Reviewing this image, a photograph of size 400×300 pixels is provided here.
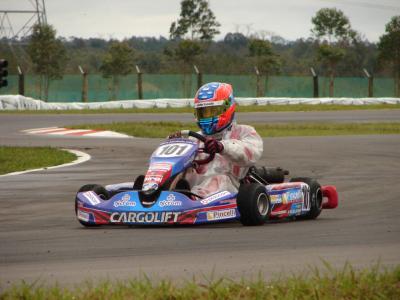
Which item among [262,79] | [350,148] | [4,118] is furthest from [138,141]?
[262,79]

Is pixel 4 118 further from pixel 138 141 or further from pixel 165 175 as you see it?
pixel 165 175

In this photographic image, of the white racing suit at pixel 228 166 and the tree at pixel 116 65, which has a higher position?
the white racing suit at pixel 228 166

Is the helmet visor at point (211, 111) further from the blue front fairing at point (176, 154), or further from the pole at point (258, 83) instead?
the pole at point (258, 83)

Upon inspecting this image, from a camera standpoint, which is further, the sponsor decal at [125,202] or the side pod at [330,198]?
the side pod at [330,198]

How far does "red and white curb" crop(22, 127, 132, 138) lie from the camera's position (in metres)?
23.2

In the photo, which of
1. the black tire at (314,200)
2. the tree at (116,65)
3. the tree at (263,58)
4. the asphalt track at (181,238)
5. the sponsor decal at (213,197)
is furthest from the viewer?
the tree at (263,58)

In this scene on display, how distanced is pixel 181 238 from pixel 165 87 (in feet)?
128

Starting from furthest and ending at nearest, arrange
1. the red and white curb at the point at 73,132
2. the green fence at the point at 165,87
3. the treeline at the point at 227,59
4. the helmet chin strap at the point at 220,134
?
the treeline at the point at 227,59, the green fence at the point at 165,87, the red and white curb at the point at 73,132, the helmet chin strap at the point at 220,134

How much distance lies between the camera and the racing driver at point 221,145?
30.6 feet

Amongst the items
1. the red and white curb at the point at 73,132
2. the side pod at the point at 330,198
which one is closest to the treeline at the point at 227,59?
the red and white curb at the point at 73,132

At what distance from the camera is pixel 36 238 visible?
8.01 metres

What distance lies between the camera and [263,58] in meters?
49.5

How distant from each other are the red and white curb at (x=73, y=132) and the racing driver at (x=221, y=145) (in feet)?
43.6

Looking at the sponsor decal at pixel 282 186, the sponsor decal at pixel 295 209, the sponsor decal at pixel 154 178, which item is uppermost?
the sponsor decal at pixel 154 178
